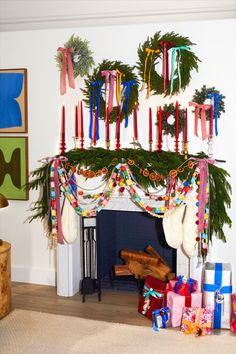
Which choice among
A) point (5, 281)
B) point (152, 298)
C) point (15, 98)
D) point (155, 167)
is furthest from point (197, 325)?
point (15, 98)

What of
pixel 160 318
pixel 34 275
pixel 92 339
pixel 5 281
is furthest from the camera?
pixel 34 275

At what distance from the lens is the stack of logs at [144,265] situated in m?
4.16

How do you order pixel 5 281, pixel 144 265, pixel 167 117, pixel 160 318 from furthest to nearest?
pixel 144 265, pixel 167 117, pixel 5 281, pixel 160 318

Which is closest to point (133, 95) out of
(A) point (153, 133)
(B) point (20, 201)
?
(A) point (153, 133)

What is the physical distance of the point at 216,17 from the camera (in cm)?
376

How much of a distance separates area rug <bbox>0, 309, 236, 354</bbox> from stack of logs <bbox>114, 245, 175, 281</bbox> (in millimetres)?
687

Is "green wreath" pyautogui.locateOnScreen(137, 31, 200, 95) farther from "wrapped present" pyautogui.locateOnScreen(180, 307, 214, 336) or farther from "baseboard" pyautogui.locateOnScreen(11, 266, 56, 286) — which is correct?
"baseboard" pyautogui.locateOnScreen(11, 266, 56, 286)

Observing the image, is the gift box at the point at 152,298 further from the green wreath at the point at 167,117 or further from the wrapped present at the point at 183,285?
the green wreath at the point at 167,117

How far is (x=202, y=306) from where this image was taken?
11.9ft

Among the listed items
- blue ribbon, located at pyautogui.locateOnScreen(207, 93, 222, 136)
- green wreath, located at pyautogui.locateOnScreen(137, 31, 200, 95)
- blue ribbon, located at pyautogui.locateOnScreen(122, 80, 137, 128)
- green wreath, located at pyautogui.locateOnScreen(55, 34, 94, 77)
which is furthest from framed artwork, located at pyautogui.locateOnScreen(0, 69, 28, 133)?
blue ribbon, located at pyautogui.locateOnScreen(207, 93, 222, 136)

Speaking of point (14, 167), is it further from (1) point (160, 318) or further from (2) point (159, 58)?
(1) point (160, 318)

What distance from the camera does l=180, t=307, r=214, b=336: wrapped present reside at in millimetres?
3428

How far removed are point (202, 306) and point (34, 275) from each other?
163 centimetres

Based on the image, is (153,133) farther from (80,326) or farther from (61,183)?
(80,326)
